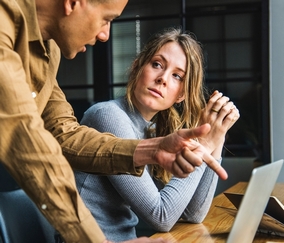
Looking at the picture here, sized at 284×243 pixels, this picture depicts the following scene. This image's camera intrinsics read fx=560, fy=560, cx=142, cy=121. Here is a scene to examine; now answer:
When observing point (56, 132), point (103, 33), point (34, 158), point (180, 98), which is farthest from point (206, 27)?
point (34, 158)

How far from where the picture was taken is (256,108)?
12.1 feet

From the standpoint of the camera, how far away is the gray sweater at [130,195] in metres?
1.72

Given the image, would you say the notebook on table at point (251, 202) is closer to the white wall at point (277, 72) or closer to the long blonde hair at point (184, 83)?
the long blonde hair at point (184, 83)

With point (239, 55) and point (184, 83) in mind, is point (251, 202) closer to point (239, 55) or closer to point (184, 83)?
point (184, 83)

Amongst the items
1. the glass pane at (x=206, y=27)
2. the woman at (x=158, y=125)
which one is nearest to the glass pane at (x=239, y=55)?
the glass pane at (x=206, y=27)

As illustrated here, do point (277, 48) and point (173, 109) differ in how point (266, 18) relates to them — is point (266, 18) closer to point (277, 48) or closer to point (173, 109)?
point (277, 48)

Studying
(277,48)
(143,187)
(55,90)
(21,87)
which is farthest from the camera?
(277,48)

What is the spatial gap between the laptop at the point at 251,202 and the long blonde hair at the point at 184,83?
2.95 feet

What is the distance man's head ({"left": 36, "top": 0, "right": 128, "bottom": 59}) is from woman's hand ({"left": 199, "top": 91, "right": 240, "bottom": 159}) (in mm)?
647

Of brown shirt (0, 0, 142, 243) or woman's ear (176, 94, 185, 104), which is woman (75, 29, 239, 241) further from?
brown shirt (0, 0, 142, 243)

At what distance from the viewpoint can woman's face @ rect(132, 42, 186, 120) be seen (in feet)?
6.42

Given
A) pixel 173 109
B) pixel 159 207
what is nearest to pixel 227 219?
pixel 159 207

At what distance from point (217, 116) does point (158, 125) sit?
13.0 inches

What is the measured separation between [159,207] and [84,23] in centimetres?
72
